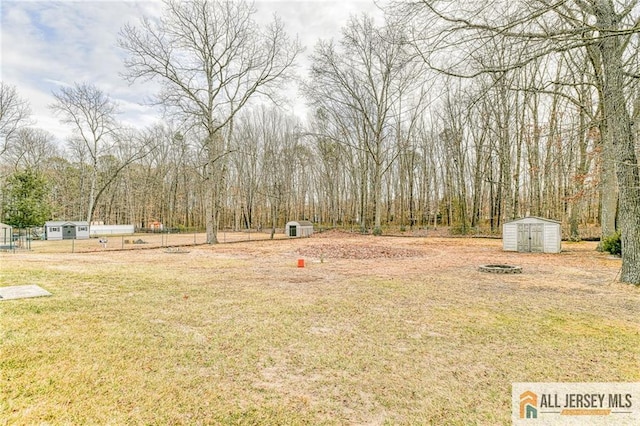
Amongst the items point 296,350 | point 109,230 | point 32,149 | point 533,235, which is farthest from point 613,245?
point 32,149

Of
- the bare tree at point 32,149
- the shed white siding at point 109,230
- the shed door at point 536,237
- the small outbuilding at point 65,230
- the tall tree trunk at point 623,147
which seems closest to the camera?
the tall tree trunk at point 623,147

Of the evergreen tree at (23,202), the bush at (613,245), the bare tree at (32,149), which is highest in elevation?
the bare tree at (32,149)

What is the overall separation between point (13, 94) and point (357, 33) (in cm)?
2850

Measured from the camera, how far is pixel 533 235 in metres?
15.0

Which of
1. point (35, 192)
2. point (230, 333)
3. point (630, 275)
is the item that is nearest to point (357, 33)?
point (630, 275)

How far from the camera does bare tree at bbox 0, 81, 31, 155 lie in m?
24.3

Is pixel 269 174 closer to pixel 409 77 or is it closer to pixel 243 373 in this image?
pixel 409 77

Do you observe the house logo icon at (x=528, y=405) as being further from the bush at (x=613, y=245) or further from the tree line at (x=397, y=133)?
the bush at (x=613, y=245)

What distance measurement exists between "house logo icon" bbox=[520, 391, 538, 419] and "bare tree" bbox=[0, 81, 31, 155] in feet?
119

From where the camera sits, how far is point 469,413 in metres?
2.46

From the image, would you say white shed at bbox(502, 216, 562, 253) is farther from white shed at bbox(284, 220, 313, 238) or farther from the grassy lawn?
white shed at bbox(284, 220, 313, 238)

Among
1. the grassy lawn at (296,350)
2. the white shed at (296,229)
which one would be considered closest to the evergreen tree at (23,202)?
the white shed at (296,229)

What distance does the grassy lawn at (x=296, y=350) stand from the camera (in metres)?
2.47

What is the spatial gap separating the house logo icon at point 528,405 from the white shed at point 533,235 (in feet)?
48.9
